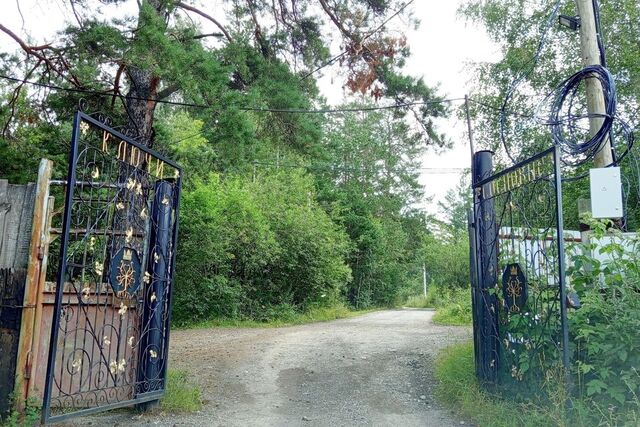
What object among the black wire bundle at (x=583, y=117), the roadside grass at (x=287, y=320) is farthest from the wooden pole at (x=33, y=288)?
the roadside grass at (x=287, y=320)

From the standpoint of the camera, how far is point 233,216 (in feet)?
53.2

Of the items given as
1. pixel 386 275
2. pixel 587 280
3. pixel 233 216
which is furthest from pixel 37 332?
pixel 386 275

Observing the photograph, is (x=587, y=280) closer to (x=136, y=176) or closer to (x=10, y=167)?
(x=136, y=176)

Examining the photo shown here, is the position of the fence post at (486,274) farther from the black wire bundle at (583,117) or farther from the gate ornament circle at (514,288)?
the black wire bundle at (583,117)

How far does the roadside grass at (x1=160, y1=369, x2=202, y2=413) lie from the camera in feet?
17.4

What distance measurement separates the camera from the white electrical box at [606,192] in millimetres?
5164

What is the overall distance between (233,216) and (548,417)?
13.0 meters

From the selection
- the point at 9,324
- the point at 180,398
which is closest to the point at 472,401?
the point at 180,398

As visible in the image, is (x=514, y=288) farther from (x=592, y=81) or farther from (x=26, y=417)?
(x=26, y=417)

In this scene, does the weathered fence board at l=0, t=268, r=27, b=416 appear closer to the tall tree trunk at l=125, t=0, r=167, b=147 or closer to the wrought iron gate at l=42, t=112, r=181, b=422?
the wrought iron gate at l=42, t=112, r=181, b=422

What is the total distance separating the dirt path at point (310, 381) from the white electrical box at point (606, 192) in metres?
2.64

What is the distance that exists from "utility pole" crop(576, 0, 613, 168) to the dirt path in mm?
3699

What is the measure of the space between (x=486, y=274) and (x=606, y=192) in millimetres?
1503

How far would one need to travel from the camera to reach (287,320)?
16781mm
